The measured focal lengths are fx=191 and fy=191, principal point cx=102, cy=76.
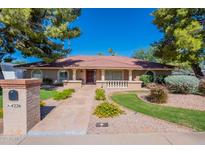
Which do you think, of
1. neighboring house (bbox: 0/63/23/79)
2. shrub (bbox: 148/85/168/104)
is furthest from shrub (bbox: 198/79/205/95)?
neighboring house (bbox: 0/63/23/79)

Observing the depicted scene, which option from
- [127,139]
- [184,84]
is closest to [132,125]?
[127,139]

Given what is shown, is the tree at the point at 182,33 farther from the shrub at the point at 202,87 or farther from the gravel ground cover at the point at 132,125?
the gravel ground cover at the point at 132,125

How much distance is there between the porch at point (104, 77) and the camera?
21134 mm

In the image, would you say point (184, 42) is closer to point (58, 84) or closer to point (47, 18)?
point (47, 18)

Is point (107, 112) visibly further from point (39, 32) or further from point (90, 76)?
point (90, 76)

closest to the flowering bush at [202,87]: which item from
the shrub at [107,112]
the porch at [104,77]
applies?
the porch at [104,77]

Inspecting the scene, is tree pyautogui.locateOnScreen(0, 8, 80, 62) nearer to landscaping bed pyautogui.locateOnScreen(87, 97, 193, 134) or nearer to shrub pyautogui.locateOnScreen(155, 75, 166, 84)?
landscaping bed pyautogui.locateOnScreen(87, 97, 193, 134)

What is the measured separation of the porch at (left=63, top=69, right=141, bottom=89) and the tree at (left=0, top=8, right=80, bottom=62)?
402 centimetres

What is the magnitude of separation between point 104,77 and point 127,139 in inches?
701

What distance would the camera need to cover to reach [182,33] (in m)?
15.6

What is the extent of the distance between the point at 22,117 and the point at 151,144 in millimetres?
3669

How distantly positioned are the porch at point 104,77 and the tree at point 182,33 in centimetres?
513

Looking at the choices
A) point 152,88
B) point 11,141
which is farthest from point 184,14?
point 11,141
